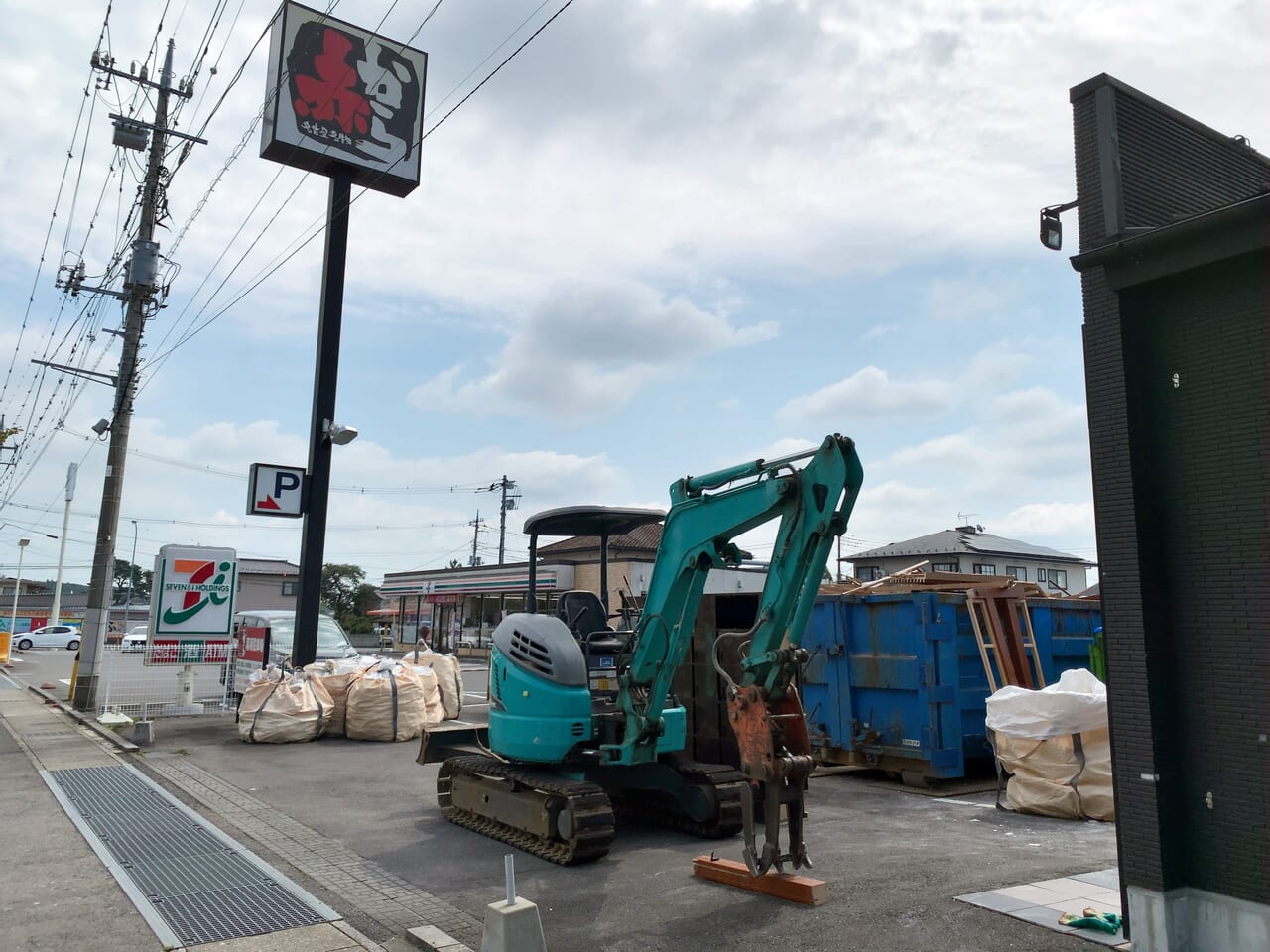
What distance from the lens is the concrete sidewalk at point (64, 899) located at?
17.5 ft

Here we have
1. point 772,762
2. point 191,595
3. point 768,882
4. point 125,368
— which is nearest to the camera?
point 772,762

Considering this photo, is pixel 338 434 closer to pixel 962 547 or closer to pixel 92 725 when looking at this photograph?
pixel 92 725

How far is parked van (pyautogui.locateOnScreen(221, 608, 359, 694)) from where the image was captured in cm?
1664

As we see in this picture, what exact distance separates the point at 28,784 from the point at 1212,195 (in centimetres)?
1271

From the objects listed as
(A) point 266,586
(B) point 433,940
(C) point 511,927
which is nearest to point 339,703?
(B) point 433,940

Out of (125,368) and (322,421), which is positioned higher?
(125,368)

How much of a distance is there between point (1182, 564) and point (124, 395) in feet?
60.1

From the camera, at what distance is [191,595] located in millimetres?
15883

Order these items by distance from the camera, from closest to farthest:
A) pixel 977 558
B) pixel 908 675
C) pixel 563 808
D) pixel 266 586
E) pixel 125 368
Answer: pixel 563 808
pixel 908 675
pixel 125 368
pixel 977 558
pixel 266 586

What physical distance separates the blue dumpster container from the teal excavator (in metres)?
2.44

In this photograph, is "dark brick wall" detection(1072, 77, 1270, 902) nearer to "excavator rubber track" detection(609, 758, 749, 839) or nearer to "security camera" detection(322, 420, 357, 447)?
"excavator rubber track" detection(609, 758, 749, 839)

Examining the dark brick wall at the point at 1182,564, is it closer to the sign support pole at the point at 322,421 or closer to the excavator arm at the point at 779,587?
the excavator arm at the point at 779,587

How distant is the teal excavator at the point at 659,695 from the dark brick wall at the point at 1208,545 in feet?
5.90

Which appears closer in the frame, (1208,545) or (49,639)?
(1208,545)
